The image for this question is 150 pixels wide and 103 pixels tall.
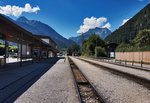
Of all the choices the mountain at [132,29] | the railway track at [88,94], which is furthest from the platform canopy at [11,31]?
the mountain at [132,29]

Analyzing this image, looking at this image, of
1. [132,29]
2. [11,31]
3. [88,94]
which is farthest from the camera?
[132,29]

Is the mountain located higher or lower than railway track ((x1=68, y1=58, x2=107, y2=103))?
higher

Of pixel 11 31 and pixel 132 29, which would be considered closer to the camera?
pixel 11 31

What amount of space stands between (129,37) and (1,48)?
105 metres

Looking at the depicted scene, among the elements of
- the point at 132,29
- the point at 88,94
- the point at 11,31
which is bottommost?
the point at 88,94

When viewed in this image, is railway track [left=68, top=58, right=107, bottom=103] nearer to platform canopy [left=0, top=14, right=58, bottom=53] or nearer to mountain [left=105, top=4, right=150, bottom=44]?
platform canopy [left=0, top=14, right=58, bottom=53]

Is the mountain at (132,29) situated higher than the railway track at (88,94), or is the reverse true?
the mountain at (132,29)

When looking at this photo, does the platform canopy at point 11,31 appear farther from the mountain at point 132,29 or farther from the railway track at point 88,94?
the mountain at point 132,29

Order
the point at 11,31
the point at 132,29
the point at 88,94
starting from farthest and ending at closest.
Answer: the point at 132,29, the point at 11,31, the point at 88,94

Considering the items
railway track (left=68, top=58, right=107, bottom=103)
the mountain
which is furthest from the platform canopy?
the mountain

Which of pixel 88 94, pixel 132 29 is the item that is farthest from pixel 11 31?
pixel 132 29

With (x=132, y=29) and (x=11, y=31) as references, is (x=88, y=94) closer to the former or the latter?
(x=11, y=31)

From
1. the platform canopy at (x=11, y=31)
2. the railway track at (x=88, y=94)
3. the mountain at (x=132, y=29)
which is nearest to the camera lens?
the railway track at (x=88, y=94)

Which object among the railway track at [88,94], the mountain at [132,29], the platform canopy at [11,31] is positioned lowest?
the railway track at [88,94]
